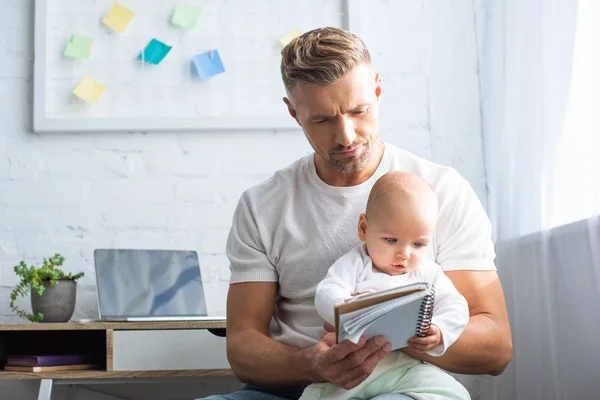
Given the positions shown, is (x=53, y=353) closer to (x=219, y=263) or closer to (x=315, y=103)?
(x=219, y=263)

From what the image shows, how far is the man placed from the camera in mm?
1579

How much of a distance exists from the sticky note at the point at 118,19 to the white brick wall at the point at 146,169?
0.27 meters

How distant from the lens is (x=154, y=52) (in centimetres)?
276

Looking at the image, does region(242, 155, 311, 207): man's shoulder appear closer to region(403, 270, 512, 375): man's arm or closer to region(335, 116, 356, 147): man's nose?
region(335, 116, 356, 147): man's nose

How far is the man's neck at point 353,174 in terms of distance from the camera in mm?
1721

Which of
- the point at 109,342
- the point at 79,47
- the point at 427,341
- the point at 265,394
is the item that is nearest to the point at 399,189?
the point at 427,341

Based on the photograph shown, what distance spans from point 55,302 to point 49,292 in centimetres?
4

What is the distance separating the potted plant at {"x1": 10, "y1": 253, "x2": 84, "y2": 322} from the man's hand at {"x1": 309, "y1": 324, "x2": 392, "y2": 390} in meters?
1.25

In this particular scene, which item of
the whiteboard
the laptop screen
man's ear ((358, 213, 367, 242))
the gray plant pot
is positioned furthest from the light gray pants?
the whiteboard

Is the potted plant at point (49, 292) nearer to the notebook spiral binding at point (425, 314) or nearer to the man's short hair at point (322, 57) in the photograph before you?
the man's short hair at point (322, 57)

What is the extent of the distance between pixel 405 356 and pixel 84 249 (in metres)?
1.55

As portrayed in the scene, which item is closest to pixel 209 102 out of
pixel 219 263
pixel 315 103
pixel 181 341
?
pixel 219 263

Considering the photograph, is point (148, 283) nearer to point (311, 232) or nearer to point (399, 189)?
point (311, 232)

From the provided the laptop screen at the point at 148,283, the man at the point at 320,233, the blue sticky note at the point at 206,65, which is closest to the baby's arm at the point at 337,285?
the man at the point at 320,233
